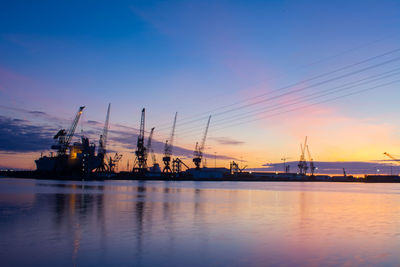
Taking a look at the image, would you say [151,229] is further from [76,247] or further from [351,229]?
[351,229]

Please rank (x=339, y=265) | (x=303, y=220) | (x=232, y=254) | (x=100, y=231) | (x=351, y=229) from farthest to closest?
(x=303, y=220) → (x=351, y=229) → (x=100, y=231) → (x=232, y=254) → (x=339, y=265)

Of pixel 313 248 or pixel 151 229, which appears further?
pixel 151 229

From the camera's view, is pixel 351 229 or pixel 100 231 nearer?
pixel 100 231

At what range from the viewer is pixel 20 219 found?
22.8 m

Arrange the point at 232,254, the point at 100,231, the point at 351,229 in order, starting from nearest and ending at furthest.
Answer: the point at 232,254 → the point at 100,231 → the point at 351,229

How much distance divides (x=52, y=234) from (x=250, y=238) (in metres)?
10.1

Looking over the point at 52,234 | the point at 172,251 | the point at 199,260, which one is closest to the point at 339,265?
the point at 199,260

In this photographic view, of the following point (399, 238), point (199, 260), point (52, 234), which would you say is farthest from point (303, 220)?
point (52, 234)

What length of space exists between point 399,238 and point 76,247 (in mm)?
16831

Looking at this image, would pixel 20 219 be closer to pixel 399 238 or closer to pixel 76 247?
pixel 76 247

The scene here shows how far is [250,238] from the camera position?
18203mm

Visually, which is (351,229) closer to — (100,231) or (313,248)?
(313,248)

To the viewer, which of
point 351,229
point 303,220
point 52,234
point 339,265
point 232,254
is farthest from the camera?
point 303,220

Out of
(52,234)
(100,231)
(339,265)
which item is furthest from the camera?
(100,231)
